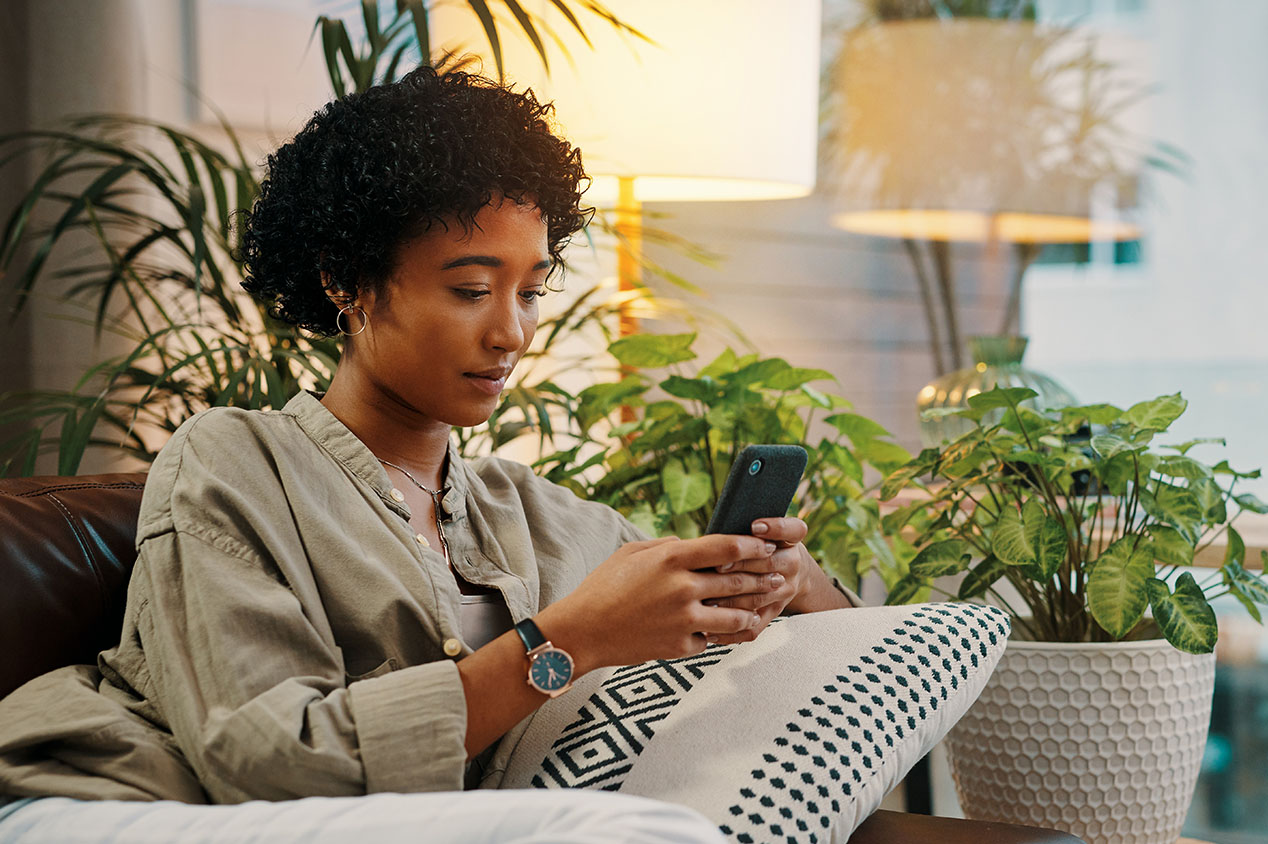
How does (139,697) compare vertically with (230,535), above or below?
below

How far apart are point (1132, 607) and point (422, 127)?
84cm

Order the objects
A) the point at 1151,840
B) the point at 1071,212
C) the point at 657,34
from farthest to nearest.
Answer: the point at 1071,212 → the point at 657,34 → the point at 1151,840

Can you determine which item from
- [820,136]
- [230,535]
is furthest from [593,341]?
[230,535]

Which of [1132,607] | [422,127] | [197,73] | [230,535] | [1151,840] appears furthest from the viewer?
[197,73]

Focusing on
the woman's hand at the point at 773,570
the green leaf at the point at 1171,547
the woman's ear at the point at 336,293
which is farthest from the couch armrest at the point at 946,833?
the woman's ear at the point at 336,293

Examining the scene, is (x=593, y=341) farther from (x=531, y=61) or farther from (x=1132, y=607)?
(x=1132, y=607)

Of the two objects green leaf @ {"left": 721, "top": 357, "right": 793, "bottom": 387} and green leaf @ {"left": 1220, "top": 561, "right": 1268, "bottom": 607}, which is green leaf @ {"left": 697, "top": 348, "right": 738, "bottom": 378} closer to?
green leaf @ {"left": 721, "top": 357, "right": 793, "bottom": 387}

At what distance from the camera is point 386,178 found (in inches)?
38.5

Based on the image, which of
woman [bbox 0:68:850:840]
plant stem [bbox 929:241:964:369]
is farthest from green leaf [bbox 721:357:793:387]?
plant stem [bbox 929:241:964:369]

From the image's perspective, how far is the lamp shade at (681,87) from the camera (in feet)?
5.68

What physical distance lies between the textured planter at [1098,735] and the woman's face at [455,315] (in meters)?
0.69

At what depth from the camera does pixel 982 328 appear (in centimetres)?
307

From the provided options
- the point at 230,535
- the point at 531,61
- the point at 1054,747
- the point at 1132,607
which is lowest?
the point at 1054,747

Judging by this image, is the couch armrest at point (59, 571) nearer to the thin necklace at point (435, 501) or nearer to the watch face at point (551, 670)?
the thin necklace at point (435, 501)
